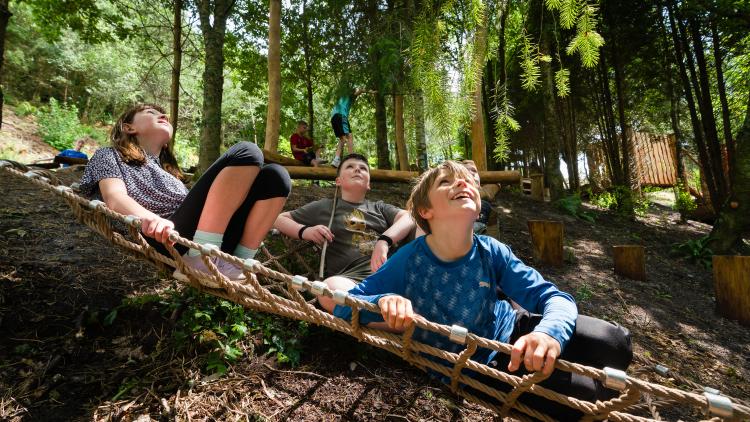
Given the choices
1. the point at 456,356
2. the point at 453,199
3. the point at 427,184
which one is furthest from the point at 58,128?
the point at 456,356

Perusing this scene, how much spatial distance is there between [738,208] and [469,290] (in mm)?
5071

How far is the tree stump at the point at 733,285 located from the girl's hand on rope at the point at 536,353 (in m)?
3.44

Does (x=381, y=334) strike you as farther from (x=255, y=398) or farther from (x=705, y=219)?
(x=705, y=219)

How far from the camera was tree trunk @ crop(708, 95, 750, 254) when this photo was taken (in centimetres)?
416

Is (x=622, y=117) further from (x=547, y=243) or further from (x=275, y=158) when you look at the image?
(x=275, y=158)

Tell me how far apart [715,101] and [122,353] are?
13129mm

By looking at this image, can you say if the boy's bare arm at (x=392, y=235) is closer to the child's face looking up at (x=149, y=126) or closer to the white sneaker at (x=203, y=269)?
the white sneaker at (x=203, y=269)

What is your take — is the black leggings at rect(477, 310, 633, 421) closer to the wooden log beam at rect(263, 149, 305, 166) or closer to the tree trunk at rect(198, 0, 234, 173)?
the wooden log beam at rect(263, 149, 305, 166)

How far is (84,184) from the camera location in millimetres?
1520

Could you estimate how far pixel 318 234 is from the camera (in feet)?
6.73

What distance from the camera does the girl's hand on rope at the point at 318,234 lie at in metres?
2.04

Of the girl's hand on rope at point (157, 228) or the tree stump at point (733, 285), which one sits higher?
the girl's hand on rope at point (157, 228)

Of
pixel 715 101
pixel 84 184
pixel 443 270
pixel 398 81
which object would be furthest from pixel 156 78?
pixel 715 101

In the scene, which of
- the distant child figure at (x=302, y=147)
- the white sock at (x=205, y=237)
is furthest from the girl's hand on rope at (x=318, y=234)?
the distant child figure at (x=302, y=147)
